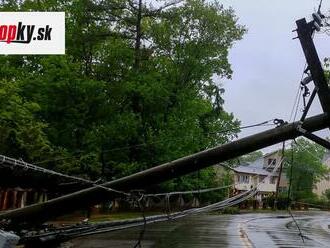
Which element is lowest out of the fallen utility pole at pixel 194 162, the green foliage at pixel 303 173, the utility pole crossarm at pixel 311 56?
the fallen utility pole at pixel 194 162

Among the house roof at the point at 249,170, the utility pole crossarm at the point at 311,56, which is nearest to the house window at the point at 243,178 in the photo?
the house roof at the point at 249,170

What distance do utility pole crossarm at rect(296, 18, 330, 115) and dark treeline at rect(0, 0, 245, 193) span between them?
2428 centimetres

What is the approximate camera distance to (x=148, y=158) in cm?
4306

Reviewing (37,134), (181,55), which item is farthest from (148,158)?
(37,134)

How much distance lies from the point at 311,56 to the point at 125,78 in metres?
32.4

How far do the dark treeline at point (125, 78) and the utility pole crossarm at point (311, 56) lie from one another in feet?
79.6

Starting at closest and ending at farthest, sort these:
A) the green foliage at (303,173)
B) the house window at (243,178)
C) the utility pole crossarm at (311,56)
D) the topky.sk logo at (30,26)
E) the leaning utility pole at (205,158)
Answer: the leaning utility pole at (205,158) → the utility pole crossarm at (311,56) → the topky.sk logo at (30,26) → the green foliage at (303,173) → the house window at (243,178)

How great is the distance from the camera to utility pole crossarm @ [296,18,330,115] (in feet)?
31.7

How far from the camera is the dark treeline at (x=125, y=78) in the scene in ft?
125

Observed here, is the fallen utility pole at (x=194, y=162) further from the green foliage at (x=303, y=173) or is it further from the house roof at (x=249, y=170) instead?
the house roof at (x=249, y=170)

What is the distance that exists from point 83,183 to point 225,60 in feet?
127

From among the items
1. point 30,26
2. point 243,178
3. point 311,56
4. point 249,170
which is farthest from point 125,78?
point 249,170

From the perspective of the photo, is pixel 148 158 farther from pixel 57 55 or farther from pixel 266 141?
pixel 266 141

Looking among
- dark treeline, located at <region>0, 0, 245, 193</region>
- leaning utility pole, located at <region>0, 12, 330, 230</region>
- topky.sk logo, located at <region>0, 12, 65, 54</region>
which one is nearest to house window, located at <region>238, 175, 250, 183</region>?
dark treeline, located at <region>0, 0, 245, 193</region>
